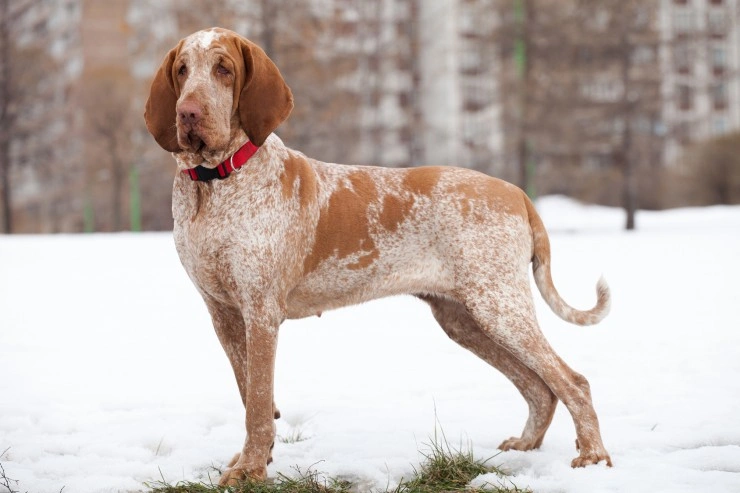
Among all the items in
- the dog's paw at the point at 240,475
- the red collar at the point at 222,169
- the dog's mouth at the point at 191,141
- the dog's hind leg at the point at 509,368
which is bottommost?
the dog's paw at the point at 240,475

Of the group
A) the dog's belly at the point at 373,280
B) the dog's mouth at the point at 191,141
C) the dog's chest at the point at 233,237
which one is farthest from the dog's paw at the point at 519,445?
the dog's mouth at the point at 191,141

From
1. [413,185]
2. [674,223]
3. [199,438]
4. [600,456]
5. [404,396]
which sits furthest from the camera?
[674,223]

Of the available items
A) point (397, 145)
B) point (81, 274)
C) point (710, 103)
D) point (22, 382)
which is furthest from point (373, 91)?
point (710, 103)

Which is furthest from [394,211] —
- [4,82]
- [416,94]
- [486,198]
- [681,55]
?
[416,94]

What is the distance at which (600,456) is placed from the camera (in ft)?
11.9

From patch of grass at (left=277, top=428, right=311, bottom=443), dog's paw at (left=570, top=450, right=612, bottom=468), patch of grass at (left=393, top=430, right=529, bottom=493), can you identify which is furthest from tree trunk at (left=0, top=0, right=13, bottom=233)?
dog's paw at (left=570, top=450, right=612, bottom=468)

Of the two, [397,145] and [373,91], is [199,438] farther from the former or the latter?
[397,145]

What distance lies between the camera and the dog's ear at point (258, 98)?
11.2 feet

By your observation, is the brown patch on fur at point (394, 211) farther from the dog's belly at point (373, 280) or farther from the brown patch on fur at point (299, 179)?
the brown patch on fur at point (299, 179)

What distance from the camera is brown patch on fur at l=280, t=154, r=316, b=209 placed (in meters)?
3.62

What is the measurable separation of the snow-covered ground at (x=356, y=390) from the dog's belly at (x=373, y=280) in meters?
0.77

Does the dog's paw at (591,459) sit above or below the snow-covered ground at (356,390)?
above

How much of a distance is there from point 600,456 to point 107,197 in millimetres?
26194

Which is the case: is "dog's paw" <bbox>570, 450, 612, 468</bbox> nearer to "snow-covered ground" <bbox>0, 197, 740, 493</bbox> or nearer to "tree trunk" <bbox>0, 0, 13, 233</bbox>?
"snow-covered ground" <bbox>0, 197, 740, 493</bbox>
